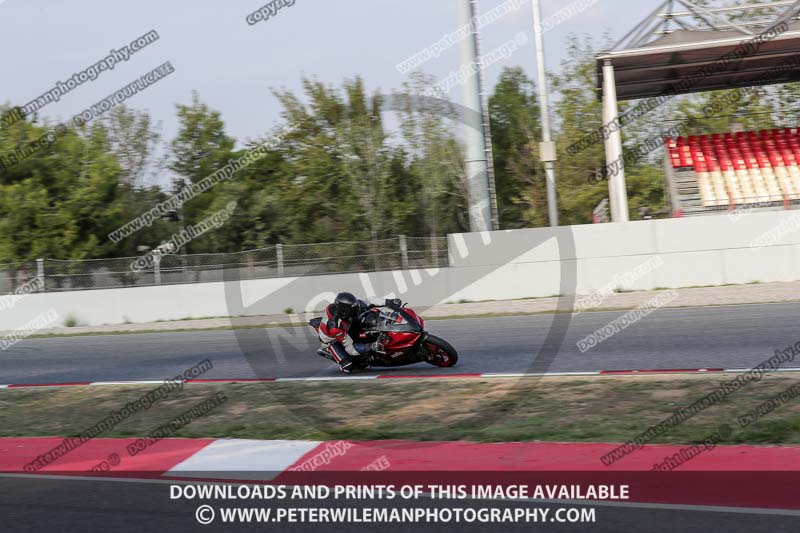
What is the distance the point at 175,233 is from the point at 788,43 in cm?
2205

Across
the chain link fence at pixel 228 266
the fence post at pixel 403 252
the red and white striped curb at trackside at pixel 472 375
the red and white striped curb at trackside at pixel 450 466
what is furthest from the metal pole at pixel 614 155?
the red and white striped curb at trackside at pixel 450 466

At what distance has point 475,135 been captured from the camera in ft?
71.3

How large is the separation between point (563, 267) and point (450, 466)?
13745 mm

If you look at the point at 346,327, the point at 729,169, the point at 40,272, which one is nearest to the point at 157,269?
the point at 40,272

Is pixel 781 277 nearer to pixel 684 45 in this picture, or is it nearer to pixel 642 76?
pixel 684 45

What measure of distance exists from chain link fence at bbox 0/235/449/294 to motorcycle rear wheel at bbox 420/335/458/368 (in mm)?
10149

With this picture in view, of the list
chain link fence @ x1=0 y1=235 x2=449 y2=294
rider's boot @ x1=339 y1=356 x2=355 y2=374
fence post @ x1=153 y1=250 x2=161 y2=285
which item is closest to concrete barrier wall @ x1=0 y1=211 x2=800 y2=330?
chain link fence @ x1=0 y1=235 x2=449 y2=294

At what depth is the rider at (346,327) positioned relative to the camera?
1062cm

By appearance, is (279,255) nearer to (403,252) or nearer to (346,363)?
(403,252)

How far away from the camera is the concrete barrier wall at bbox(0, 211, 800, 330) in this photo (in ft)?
63.2

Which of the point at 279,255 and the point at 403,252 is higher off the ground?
the point at 279,255

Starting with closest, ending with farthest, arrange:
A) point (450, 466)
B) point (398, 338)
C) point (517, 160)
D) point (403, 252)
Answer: point (450, 466) < point (398, 338) < point (403, 252) < point (517, 160)

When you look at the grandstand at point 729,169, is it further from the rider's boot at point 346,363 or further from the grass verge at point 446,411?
the grass verge at point 446,411

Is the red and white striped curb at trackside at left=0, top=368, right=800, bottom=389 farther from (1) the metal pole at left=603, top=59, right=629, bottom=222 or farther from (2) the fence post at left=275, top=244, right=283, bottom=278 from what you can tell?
(1) the metal pole at left=603, top=59, right=629, bottom=222
